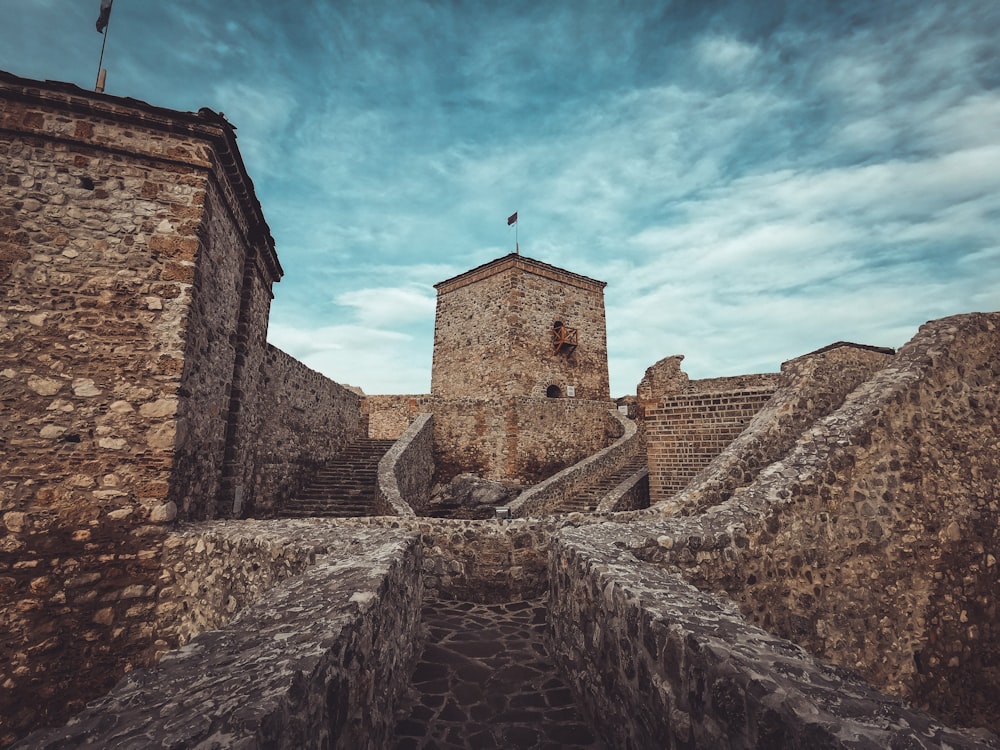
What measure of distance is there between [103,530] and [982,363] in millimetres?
10644

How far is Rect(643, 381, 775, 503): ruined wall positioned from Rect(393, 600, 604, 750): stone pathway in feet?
20.3

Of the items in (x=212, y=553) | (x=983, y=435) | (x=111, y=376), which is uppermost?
(x=111, y=376)

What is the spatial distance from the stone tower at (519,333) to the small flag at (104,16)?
15.9m

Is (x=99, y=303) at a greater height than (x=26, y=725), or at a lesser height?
greater

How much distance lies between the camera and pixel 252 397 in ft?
27.1

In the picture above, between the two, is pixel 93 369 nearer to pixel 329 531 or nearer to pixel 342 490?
pixel 329 531

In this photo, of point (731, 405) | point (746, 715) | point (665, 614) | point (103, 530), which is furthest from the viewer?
point (731, 405)

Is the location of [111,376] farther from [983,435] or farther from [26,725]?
[983,435]

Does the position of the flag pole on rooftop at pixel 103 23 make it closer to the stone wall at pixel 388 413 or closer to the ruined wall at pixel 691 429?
the ruined wall at pixel 691 429

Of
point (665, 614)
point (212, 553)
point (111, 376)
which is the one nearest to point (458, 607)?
point (212, 553)

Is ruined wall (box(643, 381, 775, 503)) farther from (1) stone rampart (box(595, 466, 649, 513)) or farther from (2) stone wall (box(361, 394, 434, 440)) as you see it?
(2) stone wall (box(361, 394, 434, 440))

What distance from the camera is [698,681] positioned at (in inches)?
75.2

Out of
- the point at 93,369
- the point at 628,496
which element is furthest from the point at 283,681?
the point at 628,496

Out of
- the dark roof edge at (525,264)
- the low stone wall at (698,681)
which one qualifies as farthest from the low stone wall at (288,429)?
the dark roof edge at (525,264)
